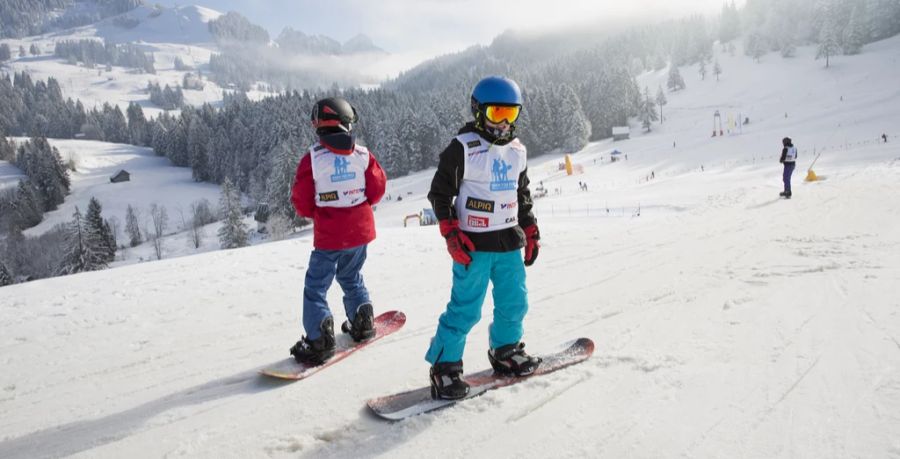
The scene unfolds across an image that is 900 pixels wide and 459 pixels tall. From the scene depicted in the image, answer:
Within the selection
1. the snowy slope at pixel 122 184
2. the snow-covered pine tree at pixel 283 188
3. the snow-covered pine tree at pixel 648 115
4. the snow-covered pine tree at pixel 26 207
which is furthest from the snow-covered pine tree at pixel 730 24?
the snow-covered pine tree at pixel 26 207

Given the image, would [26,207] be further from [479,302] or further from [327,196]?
[479,302]

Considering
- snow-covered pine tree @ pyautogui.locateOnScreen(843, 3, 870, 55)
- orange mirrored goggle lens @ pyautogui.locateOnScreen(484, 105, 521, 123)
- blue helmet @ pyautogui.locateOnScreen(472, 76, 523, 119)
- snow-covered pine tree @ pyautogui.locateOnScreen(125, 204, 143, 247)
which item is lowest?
snow-covered pine tree @ pyautogui.locateOnScreen(125, 204, 143, 247)

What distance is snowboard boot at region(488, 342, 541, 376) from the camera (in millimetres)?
3391

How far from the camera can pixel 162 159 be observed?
372 ft

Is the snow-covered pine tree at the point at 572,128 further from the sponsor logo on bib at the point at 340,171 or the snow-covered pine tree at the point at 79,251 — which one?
the sponsor logo on bib at the point at 340,171

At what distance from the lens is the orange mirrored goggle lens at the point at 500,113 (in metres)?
3.14

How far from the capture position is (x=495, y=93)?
312cm

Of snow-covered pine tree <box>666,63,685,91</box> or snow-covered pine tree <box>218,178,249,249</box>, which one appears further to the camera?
snow-covered pine tree <box>666,63,685,91</box>

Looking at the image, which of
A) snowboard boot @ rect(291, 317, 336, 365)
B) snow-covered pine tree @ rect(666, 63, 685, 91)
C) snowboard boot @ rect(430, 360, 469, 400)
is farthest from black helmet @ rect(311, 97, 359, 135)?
snow-covered pine tree @ rect(666, 63, 685, 91)

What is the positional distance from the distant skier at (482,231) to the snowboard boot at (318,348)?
1092 mm

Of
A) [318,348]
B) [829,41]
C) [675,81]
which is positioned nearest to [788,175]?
[318,348]

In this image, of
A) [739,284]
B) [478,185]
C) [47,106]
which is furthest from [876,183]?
[47,106]

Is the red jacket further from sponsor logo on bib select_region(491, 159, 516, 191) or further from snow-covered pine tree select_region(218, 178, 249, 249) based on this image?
snow-covered pine tree select_region(218, 178, 249, 249)

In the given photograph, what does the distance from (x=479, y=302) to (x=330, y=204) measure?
1.67 meters
